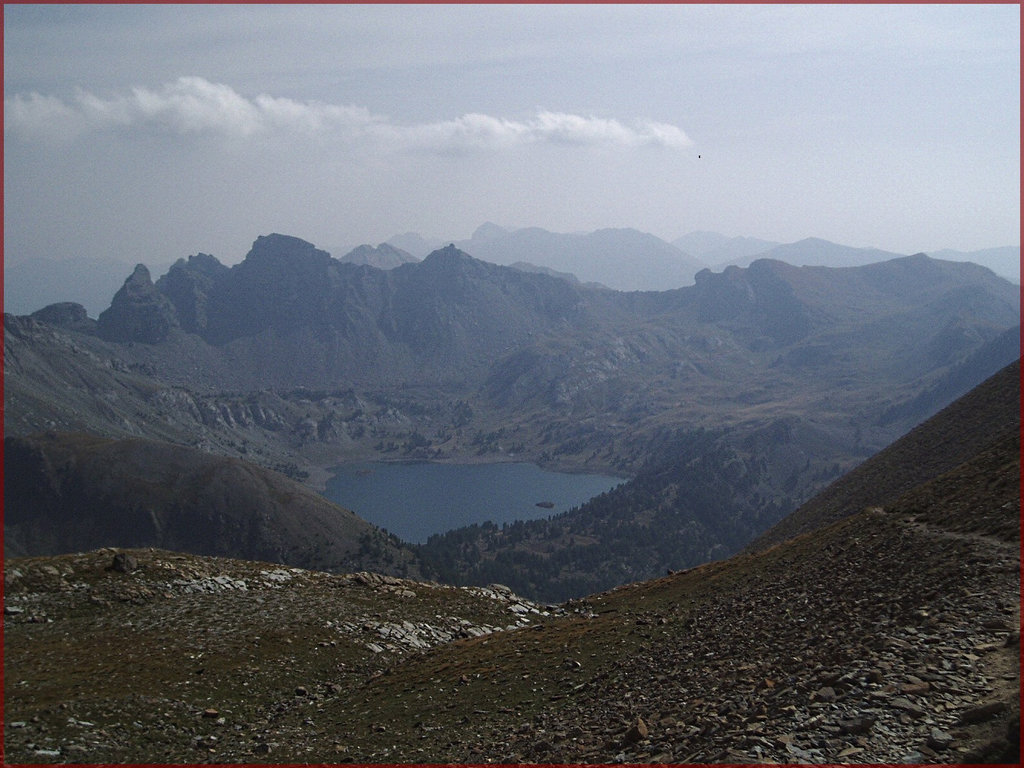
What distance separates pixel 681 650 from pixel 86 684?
2418cm

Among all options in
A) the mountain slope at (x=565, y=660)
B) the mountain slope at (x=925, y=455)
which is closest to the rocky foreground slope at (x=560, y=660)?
the mountain slope at (x=565, y=660)

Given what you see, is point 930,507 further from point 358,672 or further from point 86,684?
point 86,684

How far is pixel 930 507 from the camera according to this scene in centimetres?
3753

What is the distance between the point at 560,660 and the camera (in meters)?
32.1

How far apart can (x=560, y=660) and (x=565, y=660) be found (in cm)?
34

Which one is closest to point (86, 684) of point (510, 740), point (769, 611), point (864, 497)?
point (510, 740)

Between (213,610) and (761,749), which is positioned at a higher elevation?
(761,749)

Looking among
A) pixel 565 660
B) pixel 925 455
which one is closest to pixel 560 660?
pixel 565 660

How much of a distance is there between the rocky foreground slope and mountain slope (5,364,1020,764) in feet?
0.38

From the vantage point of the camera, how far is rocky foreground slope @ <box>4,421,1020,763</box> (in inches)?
699

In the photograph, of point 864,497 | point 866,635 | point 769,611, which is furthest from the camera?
point 864,497

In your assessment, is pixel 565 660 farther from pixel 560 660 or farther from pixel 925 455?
pixel 925 455

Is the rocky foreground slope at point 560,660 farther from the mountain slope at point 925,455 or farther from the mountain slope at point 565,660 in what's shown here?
the mountain slope at point 925,455

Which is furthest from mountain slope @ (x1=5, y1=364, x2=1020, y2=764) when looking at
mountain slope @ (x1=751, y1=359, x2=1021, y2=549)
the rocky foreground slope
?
mountain slope @ (x1=751, y1=359, x2=1021, y2=549)
